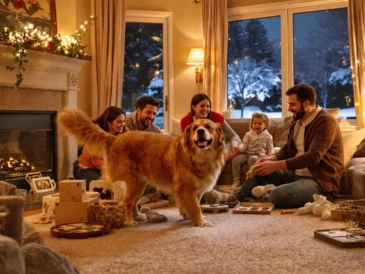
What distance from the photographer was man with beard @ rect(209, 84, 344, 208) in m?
3.67

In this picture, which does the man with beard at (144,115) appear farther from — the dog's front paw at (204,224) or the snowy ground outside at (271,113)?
the snowy ground outside at (271,113)

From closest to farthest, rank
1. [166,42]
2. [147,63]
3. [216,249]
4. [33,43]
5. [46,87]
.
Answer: [216,249], [33,43], [46,87], [166,42], [147,63]

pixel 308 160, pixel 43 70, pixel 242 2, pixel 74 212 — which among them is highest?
pixel 242 2

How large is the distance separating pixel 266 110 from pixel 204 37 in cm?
128

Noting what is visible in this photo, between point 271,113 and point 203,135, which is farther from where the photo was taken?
point 271,113

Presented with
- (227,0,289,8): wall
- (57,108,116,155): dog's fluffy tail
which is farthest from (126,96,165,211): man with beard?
(227,0,289,8): wall

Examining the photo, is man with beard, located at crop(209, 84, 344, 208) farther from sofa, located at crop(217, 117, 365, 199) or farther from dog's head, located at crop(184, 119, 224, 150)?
dog's head, located at crop(184, 119, 224, 150)

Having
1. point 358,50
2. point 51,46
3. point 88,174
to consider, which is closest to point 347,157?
point 358,50

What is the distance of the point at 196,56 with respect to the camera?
6.48 metres

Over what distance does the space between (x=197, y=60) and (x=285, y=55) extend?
1.14m

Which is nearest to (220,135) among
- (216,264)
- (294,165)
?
(294,165)

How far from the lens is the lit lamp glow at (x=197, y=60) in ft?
21.3

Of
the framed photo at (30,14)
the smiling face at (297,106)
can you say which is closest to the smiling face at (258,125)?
the smiling face at (297,106)

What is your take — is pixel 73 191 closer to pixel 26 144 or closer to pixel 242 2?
pixel 26 144
